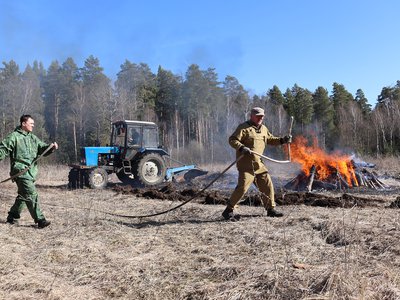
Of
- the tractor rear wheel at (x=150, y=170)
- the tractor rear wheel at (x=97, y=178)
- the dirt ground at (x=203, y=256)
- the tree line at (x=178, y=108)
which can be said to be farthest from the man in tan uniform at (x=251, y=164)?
the tree line at (x=178, y=108)

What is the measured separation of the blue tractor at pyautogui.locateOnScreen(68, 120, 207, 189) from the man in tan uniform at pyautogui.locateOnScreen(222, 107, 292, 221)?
323 inches

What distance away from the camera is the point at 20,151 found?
5930 millimetres

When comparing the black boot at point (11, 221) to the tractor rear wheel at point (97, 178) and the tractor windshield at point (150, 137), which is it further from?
the tractor windshield at point (150, 137)

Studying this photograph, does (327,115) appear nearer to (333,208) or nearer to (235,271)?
(333,208)

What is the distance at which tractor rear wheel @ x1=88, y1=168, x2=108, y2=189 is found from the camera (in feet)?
42.8

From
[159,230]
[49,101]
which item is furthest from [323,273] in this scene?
[49,101]

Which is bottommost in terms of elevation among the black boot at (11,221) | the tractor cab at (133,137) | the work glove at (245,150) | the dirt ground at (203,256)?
the dirt ground at (203,256)

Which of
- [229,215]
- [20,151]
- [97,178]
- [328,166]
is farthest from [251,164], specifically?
[97,178]

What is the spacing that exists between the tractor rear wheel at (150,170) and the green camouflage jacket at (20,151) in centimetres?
792

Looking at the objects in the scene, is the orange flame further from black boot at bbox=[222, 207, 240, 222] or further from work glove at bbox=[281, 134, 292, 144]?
black boot at bbox=[222, 207, 240, 222]

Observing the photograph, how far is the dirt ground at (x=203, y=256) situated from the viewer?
318 cm

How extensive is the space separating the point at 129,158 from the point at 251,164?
28.7 feet

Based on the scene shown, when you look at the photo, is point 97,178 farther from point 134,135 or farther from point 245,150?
point 245,150

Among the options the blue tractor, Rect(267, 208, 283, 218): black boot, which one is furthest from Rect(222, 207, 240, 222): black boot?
the blue tractor
